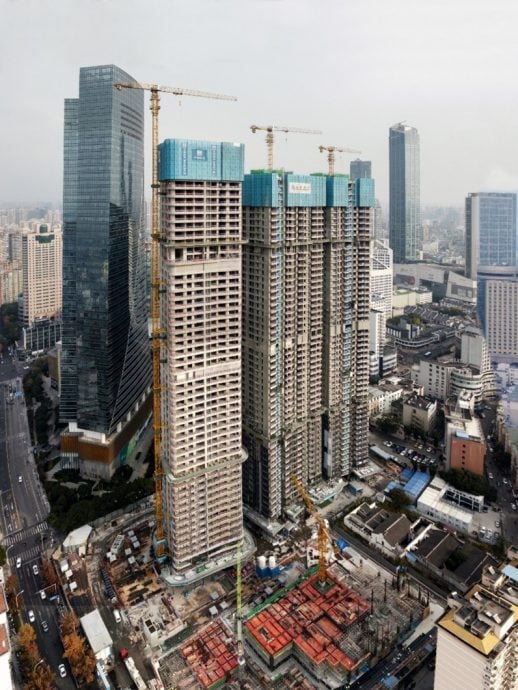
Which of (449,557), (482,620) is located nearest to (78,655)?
(482,620)

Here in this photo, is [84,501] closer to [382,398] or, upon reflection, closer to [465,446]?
[465,446]

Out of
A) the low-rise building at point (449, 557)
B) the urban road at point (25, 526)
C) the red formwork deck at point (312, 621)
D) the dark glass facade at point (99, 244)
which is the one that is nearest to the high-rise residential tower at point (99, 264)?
the dark glass facade at point (99, 244)

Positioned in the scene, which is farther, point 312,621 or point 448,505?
point 448,505

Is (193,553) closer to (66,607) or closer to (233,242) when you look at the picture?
(66,607)

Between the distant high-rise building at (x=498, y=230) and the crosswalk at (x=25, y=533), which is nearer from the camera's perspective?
Result: the distant high-rise building at (x=498, y=230)

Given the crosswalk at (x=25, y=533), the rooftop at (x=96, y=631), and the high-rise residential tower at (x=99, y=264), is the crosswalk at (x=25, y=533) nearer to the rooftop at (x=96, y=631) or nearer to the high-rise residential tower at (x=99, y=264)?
the high-rise residential tower at (x=99, y=264)

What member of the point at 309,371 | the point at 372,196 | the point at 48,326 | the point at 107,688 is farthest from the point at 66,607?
the point at 48,326
